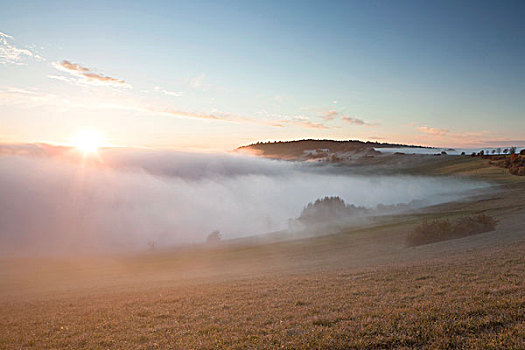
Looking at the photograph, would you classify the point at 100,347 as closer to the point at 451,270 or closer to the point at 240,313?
the point at 240,313

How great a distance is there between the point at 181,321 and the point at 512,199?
85365 mm

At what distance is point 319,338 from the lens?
10945mm

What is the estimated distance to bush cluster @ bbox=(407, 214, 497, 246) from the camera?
46.8 meters

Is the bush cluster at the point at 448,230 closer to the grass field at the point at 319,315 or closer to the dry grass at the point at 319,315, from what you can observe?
the grass field at the point at 319,315

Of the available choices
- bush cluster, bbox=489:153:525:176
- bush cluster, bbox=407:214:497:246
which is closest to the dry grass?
bush cluster, bbox=407:214:497:246

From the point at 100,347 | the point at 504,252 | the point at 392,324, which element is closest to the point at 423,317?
the point at 392,324

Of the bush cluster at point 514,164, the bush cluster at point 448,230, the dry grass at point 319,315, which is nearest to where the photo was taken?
the dry grass at point 319,315

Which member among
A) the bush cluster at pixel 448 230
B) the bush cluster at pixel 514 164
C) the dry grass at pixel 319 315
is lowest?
the bush cluster at pixel 448 230

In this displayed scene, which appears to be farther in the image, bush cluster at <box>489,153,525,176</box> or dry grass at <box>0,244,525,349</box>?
bush cluster at <box>489,153,525,176</box>

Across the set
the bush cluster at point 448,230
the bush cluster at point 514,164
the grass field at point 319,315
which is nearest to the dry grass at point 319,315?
the grass field at point 319,315

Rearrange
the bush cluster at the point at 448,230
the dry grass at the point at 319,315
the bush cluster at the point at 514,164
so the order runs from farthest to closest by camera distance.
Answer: the bush cluster at the point at 514,164, the bush cluster at the point at 448,230, the dry grass at the point at 319,315

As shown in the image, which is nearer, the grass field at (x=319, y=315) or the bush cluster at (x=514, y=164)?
the grass field at (x=319, y=315)

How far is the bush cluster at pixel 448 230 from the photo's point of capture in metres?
46.8

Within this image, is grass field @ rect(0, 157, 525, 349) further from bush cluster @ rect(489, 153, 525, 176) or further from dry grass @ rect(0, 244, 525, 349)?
bush cluster @ rect(489, 153, 525, 176)
